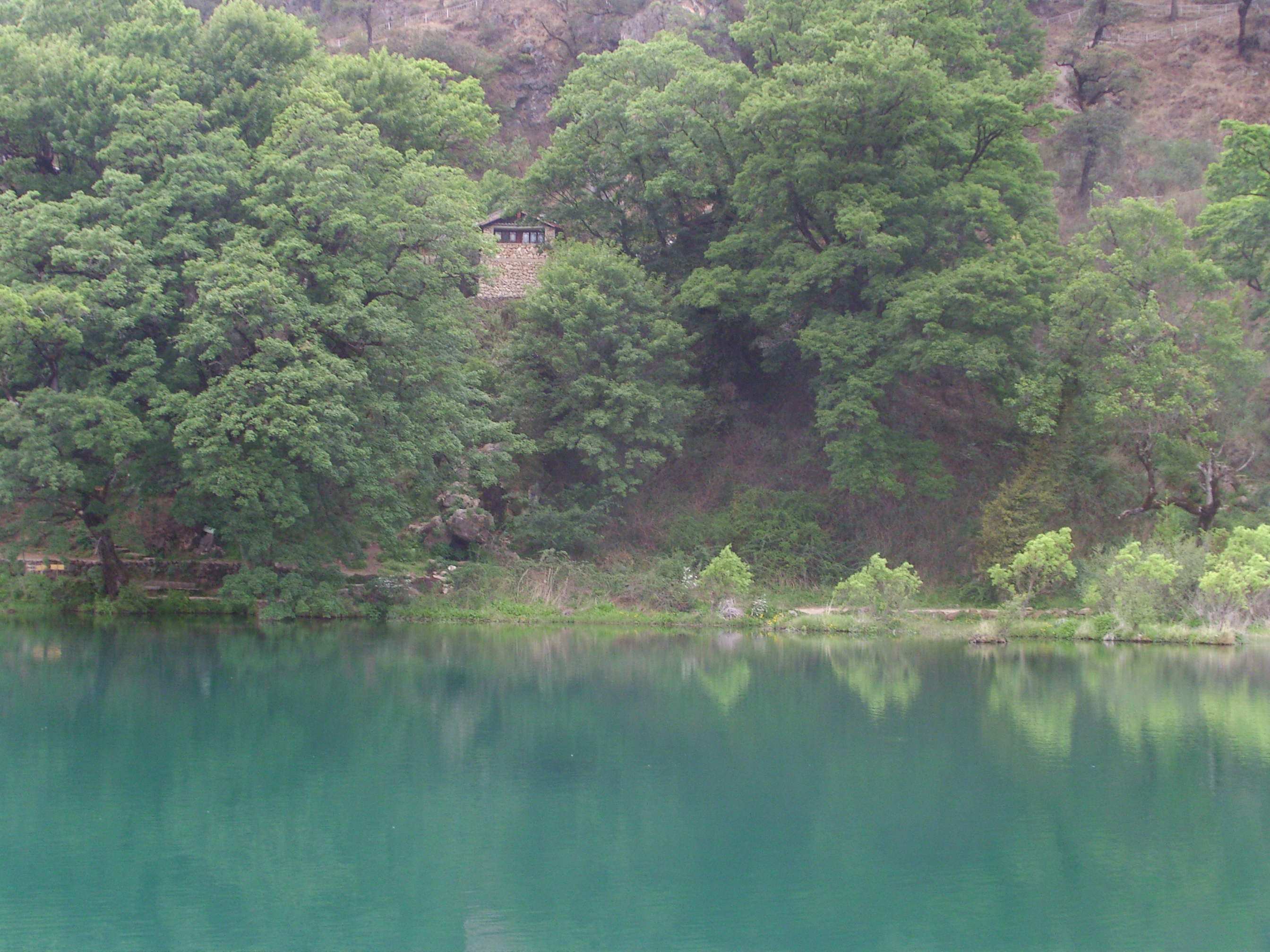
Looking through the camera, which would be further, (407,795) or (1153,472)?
(1153,472)

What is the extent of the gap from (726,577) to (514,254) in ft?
51.7

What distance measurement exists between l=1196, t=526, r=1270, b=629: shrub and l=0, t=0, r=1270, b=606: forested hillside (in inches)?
85.4

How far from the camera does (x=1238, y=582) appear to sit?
23.5 metres

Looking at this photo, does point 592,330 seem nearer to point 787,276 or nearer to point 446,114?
point 787,276

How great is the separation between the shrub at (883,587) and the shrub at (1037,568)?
6.92ft

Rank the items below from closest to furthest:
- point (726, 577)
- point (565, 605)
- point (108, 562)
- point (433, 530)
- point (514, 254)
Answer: point (108, 562)
point (726, 577)
point (565, 605)
point (433, 530)
point (514, 254)

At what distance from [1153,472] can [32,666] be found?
2540cm

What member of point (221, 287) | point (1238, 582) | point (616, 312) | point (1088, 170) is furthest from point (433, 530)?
point (1088, 170)

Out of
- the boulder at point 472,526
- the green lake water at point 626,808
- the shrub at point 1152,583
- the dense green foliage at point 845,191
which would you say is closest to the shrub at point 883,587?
the shrub at point 1152,583

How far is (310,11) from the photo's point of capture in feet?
205

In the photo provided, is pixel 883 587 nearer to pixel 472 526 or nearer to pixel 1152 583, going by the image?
pixel 1152 583

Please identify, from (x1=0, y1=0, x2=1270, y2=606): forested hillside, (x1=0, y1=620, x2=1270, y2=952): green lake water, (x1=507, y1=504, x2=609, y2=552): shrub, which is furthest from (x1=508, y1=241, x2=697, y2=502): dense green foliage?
(x1=0, y1=620, x2=1270, y2=952): green lake water

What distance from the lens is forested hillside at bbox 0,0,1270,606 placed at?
81.4 feet

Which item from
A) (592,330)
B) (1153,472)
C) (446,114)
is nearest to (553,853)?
(592,330)
